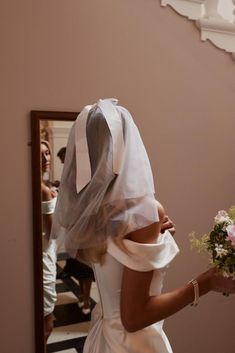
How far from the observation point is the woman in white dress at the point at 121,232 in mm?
919

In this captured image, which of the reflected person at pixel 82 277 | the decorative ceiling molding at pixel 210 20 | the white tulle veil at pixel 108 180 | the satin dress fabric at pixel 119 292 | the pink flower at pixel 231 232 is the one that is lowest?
the reflected person at pixel 82 277

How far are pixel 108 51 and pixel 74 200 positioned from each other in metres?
0.81

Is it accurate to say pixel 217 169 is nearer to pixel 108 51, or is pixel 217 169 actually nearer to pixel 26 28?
pixel 108 51

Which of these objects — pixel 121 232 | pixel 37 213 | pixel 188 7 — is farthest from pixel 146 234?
pixel 188 7

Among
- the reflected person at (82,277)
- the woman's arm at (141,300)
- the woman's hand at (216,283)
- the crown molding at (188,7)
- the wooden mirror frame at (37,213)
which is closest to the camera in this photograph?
the woman's arm at (141,300)

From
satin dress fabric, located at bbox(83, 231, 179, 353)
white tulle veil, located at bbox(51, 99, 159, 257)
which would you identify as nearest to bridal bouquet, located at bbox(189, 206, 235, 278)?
satin dress fabric, located at bbox(83, 231, 179, 353)

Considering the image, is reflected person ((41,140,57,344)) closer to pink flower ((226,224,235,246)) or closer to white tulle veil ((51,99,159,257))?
white tulle veil ((51,99,159,257))

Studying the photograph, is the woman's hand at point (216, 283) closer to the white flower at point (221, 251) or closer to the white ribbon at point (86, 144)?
the white flower at point (221, 251)

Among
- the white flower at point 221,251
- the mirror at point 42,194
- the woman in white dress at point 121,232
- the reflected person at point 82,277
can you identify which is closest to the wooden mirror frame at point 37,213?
the mirror at point 42,194

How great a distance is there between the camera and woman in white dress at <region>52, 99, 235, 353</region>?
3.01 feet

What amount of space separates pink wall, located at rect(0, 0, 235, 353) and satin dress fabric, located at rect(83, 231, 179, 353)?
1.69 feet

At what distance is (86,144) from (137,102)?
0.75m

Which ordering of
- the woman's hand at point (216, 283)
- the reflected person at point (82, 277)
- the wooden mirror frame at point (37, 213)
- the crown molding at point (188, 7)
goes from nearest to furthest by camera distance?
1. the woman's hand at point (216, 283)
2. the wooden mirror frame at point (37, 213)
3. the reflected person at point (82, 277)
4. the crown molding at point (188, 7)

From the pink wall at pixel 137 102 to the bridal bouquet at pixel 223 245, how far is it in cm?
67
